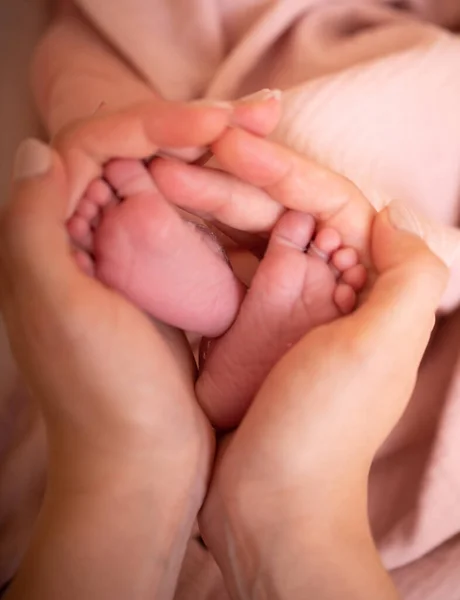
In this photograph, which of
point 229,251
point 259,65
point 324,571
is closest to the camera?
point 324,571

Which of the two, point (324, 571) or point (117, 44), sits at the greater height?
point (117, 44)

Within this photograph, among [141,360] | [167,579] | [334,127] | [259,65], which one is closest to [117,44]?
[259,65]

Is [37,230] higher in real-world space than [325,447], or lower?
higher

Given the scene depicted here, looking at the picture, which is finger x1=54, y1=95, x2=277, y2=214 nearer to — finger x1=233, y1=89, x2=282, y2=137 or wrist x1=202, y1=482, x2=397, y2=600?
finger x1=233, y1=89, x2=282, y2=137

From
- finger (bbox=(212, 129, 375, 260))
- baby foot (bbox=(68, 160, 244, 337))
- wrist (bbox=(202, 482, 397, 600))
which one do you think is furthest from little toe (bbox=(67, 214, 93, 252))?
wrist (bbox=(202, 482, 397, 600))

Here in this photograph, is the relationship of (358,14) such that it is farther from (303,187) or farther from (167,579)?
(167,579)

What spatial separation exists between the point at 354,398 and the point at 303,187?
0.52ft

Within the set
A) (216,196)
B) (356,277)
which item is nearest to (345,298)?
(356,277)

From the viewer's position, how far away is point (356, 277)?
0.46 meters

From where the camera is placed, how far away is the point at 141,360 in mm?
430

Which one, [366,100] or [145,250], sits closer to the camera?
[145,250]

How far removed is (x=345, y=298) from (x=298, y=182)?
0.31 ft

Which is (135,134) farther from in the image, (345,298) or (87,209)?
(345,298)

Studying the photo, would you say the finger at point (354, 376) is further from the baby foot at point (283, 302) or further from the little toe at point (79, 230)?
the little toe at point (79, 230)
